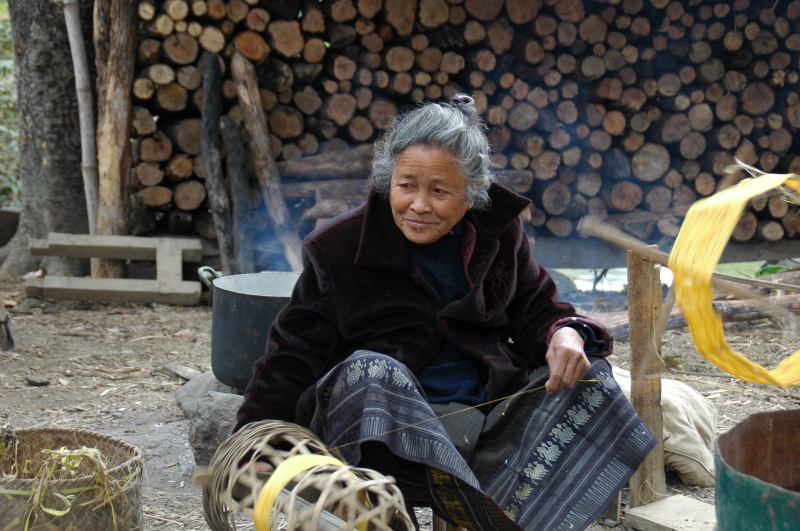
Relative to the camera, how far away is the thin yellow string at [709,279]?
4.74ft

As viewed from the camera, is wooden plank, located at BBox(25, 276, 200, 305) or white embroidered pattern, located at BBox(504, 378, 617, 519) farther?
wooden plank, located at BBox(25, 276, 200, 305)

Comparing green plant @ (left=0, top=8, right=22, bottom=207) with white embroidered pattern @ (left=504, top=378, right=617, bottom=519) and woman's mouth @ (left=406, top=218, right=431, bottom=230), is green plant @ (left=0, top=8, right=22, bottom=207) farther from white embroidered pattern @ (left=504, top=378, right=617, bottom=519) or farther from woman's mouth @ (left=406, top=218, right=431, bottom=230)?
white embroidered pattern @ (left=504, top=378, right=617, bottom=519)

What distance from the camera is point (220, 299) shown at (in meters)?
3.18

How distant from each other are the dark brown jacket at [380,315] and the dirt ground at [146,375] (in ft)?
2.58

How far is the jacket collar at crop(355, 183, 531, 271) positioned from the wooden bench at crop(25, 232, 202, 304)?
3729 millimetres

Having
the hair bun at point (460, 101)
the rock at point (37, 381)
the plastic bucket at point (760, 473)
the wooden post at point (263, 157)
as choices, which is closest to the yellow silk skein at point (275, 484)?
the plastic bucket at point (760, 473)

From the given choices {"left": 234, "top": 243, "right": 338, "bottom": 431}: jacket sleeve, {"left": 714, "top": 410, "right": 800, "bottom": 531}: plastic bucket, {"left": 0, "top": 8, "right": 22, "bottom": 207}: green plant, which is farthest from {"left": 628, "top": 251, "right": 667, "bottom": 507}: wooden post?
{"left": 0, "top": 8, "right": 22, "bottom": 207}: green plant

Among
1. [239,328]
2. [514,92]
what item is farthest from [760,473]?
[514,92]

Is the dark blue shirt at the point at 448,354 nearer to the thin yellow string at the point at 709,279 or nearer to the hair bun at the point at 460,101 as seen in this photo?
the hair bun at the point at 460,101

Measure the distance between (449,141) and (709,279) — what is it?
1.00m

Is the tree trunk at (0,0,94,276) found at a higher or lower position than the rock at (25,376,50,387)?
higher

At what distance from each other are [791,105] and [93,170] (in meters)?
5.62

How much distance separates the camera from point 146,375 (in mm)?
4500

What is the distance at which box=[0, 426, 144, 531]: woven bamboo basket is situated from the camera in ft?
6.98
